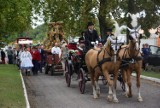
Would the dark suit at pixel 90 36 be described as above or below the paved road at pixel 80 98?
above

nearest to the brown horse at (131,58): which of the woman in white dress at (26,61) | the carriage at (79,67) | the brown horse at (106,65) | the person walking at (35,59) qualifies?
the brown horse at (106,65)

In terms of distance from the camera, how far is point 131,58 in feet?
43.4

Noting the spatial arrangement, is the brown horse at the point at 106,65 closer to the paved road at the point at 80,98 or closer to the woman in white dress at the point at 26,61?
the paved road at the point at 80,98

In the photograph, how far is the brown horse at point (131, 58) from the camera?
41.3 feet

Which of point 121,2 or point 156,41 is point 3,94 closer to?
point 121,2

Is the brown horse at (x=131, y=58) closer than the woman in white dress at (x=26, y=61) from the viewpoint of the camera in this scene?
Yes

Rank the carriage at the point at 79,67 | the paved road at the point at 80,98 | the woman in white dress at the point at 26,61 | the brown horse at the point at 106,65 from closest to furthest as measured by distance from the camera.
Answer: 1. the paved road at the point at 80,98
2. the brown horse at the point at 106,65
3. the carriage at the point at 79,67
4. the woman in white dress at the point at 26,61

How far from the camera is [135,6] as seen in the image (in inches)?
1284

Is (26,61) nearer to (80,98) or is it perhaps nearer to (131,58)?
(80,98)

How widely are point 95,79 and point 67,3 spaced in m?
19.6

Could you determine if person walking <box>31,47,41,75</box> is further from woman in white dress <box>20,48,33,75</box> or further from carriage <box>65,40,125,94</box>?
carriage <box>65,40,125,94</box>

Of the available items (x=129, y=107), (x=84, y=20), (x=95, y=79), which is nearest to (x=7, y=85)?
(x=95, y=79)

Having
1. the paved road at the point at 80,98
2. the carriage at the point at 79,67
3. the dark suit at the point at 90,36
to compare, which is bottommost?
the paved road at the point at 80,98

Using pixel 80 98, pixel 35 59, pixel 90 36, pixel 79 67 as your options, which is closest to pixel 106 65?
pixel 80 98
